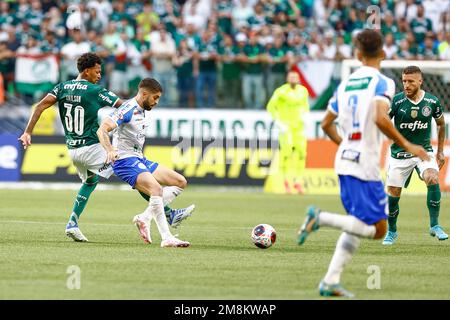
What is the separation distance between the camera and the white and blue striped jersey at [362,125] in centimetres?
938

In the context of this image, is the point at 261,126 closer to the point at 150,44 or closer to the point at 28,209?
the point at 150,44

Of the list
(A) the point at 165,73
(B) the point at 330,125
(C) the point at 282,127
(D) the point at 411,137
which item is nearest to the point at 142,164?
(D) the point at 411,137

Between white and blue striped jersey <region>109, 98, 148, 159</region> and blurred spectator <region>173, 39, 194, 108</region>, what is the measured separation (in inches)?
554

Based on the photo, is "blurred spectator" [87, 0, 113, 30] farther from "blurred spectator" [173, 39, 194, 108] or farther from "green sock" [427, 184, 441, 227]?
"green sock" [427, 184, 441, 227]

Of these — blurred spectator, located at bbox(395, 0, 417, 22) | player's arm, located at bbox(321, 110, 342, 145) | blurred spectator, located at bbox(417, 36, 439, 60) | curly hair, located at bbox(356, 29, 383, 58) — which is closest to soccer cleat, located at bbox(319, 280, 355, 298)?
player's arm, located at bbox(321, 110, 342, 145)

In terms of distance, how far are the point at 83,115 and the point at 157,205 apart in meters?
1.80

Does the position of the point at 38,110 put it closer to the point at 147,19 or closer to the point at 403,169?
the point at 403,169

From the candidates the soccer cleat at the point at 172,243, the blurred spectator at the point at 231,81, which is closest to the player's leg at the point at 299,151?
the blurred spectator at the point at 231,81

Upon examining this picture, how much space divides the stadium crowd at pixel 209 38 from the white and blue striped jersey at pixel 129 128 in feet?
46.1

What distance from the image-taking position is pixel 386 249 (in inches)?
537

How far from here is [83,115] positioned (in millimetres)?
13938

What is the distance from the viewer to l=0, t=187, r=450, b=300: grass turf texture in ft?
30.7

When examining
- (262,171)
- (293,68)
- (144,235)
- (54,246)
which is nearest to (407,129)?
(144,235)
